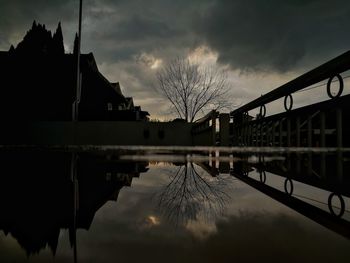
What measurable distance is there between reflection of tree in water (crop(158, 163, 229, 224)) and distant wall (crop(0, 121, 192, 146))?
11.1m

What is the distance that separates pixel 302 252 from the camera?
1.44 feet

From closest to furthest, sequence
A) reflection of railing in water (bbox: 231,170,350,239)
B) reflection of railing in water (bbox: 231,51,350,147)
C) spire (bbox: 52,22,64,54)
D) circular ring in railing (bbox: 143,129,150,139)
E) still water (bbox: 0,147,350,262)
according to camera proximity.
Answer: still water (bbox: 0,147,350,262)
reflection of railing in water (bbox: 231,170,350,239)
reflection of railing in water (bbox: 231,51,350,147)
circular ring in railing (bbox: 143,129,150,139)
spire (bbox: 52,22,64,54)

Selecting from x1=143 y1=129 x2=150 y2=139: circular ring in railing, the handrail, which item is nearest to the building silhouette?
x1=143 y1=129 x2=150 y2=139: circular ring in railing

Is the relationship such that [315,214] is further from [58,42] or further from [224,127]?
[58,42]

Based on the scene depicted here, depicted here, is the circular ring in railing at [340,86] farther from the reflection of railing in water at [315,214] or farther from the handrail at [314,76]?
the reflection of railing in water at [315,214]

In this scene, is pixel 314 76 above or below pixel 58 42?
below

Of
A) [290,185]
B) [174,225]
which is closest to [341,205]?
[290,185]

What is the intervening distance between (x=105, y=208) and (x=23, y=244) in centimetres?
28

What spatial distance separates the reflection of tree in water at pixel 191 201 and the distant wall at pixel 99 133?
437 inches

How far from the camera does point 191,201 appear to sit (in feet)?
2.72

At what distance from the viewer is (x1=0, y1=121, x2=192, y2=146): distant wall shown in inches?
482

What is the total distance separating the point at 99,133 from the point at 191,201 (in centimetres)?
1230

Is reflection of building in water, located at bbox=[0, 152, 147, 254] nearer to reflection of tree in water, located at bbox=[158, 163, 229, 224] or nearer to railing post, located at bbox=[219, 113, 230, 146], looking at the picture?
reflection of tree in water, located at bbox=[158, 163, 229, 224]

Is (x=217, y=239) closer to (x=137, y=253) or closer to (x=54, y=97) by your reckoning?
(x=137, y=253)
